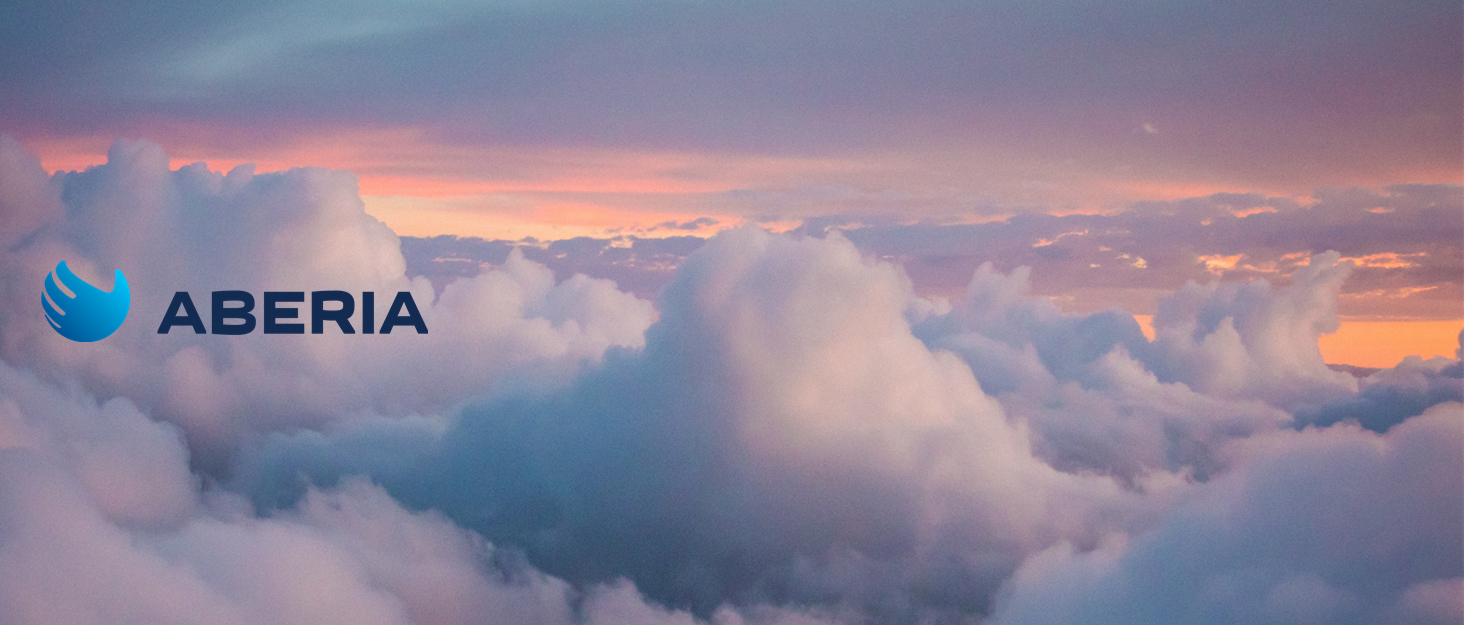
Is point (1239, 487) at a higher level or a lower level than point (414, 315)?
lower

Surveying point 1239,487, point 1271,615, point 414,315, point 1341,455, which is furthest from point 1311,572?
point 414,315

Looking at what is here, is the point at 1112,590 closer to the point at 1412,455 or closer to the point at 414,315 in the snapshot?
the point at 1412,455

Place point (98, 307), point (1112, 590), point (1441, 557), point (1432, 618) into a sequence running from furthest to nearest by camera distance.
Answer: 1. point (1112, 590)
2. point (98, 307)
3. point (1441, 557)
4. point (1432, 618)

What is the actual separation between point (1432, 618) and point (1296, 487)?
173 feet

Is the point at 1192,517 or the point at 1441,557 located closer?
the point at 1441,557

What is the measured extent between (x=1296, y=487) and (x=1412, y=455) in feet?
105

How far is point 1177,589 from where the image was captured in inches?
6255

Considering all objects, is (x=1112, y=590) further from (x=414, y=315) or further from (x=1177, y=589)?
(x=414, y=315)

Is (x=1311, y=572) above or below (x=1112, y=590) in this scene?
above

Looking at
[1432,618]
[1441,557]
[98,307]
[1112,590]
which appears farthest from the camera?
[1112,590]

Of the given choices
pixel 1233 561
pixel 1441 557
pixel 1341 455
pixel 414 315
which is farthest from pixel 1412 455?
pixel 414 315

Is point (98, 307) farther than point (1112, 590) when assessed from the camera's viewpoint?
No

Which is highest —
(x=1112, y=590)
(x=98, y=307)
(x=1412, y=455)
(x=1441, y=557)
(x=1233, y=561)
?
(x=98, y=307)

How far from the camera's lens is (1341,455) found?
5837 inches
